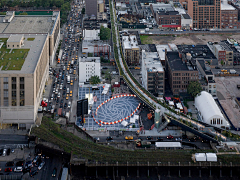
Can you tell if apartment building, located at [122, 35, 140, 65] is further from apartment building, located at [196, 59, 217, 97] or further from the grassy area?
the grassy area

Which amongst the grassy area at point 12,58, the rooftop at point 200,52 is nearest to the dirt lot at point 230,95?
the rooftop at point 200,52

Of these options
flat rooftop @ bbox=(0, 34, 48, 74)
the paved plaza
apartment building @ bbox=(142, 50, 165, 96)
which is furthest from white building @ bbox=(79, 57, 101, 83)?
apartment building @ bbox=(142, 50, 165, 96)

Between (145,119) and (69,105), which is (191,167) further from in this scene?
(69,105)

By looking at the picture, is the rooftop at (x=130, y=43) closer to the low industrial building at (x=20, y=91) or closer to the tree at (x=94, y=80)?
the tree at (x=94, y=80)

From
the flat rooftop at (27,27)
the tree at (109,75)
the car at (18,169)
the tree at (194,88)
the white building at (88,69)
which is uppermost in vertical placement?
the flat rooftop at (27,27)

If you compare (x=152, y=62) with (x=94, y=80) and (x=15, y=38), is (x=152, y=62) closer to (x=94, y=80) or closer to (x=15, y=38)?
(x=94, y=80)

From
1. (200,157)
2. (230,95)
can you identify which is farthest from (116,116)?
(230,95)
